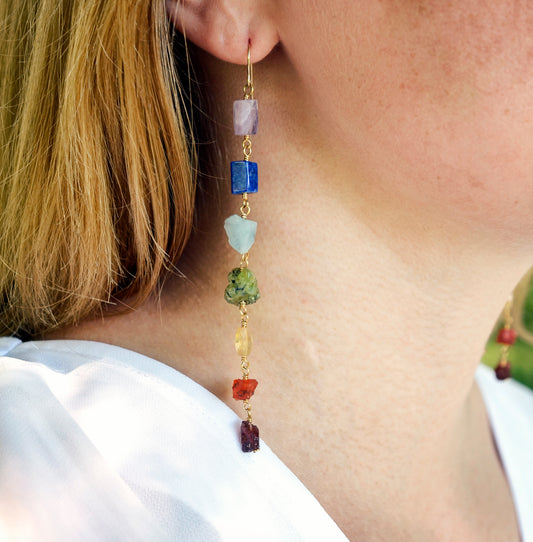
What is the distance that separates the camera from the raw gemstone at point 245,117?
99 cm

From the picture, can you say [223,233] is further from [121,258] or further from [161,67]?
[161,67]

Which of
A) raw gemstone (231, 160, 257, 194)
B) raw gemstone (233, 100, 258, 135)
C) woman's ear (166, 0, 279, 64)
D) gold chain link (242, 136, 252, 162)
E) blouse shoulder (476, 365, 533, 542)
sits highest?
woman's ear (166, 0, 279, 64)

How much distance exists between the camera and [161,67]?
102 cm

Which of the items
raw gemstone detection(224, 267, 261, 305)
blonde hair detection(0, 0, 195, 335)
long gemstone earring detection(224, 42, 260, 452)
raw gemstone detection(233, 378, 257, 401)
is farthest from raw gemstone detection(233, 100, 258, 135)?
raw gemstone detection(233, 378, 257, 401)

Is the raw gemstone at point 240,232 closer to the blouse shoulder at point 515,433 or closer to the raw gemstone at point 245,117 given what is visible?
the raw gemstone at point 245,117

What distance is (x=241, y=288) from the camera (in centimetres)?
97

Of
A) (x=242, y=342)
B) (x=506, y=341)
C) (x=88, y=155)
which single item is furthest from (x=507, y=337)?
(x=88, y=155)

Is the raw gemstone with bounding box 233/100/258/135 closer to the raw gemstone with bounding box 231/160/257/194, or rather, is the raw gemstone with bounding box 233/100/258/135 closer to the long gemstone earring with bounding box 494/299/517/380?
the raw gemstone with bounding box 231/160/257/194

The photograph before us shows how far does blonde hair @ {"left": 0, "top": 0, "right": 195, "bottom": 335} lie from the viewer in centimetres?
100

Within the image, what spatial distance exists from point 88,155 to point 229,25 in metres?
0.31

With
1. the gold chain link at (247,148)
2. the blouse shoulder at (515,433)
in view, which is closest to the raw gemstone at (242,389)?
the gold chain link at (247,148)

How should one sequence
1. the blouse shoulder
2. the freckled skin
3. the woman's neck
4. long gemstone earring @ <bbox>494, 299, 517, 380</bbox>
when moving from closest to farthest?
1. the freckled skin
2. the woman's neck
3. the blouse shoulder
4. long gemstone earring @ <bbox>494, 299, 517, 380</bbox>

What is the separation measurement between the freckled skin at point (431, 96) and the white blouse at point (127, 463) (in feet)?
1.56

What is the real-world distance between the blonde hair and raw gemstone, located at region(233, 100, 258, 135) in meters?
0.12
